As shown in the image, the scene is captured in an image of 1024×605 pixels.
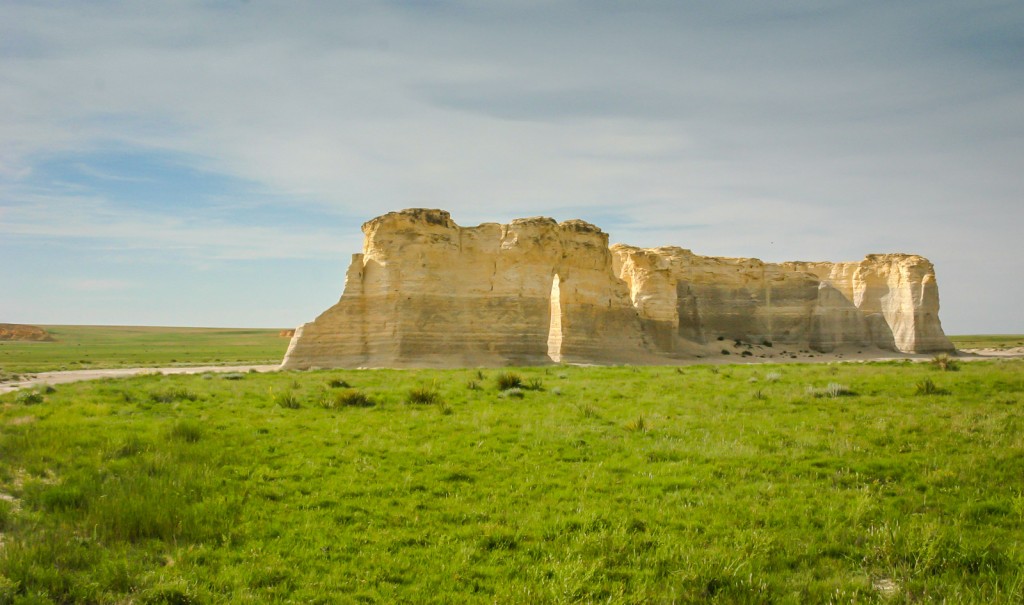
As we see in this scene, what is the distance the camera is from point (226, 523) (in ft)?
24.5

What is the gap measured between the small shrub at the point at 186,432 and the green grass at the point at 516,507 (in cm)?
5

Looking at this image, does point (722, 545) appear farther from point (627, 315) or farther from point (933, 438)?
point (627, 315)

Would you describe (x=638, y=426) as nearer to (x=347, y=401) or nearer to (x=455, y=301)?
(x=347, y=401)

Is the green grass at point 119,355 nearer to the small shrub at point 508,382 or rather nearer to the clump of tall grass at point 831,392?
the small shrub at point 508,382

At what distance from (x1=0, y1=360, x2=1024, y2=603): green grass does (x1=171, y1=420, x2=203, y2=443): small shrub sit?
0.18 feet

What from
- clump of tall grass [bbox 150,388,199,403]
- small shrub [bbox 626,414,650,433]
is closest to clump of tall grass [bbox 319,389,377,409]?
clump of tall grass [bbox 150,388,199,403]

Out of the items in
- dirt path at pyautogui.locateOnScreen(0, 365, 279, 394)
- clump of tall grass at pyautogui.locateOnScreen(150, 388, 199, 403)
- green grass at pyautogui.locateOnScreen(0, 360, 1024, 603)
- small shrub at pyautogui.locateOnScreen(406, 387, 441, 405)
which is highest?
small shrub at pyautogui.locateOnScreen(406, 387, 441, 405)

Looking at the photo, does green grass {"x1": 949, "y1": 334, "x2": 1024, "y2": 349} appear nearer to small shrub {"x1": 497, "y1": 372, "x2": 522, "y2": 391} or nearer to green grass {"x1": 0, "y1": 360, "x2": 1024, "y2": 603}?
small shrub {"x1": 497, "y1": 372, "x2": 522, "y2": 391}

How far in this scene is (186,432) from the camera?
11680mm

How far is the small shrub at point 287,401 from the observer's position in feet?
51.8

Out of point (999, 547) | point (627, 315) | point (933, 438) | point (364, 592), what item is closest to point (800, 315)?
point (627, 315)

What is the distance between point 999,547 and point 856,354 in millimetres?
54906

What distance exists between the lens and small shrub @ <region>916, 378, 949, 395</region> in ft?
54.6

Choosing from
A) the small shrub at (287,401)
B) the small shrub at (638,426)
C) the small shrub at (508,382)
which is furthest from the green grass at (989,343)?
the small shrub at (287,401)
